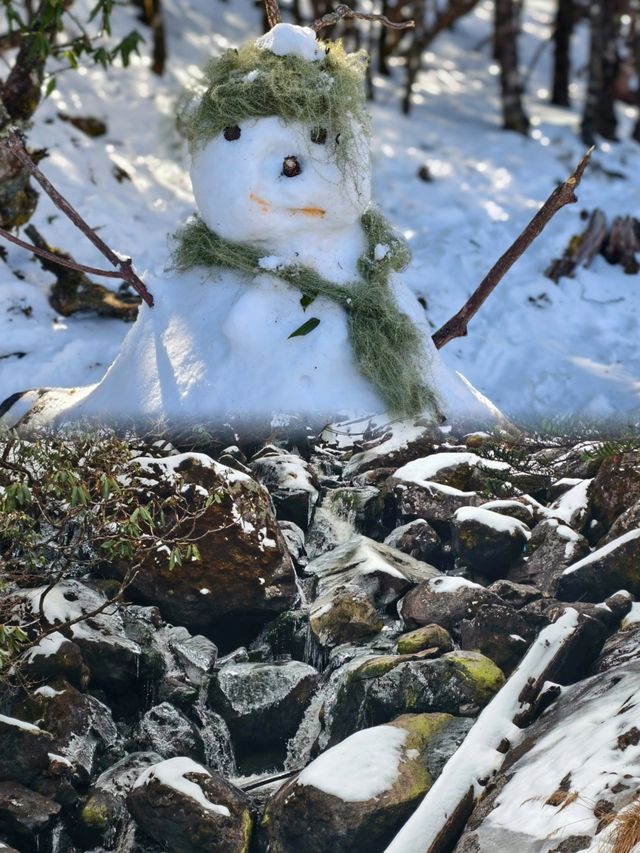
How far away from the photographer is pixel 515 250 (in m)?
2.99

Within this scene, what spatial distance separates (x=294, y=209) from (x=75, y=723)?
1.27m

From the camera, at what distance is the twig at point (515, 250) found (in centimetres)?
292

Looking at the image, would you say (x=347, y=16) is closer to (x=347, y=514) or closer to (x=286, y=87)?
(x=286, y=87)

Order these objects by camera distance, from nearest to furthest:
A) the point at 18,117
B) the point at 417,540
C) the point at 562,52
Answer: the point at 417,540 → the point at 18,117 → the point at 562,52

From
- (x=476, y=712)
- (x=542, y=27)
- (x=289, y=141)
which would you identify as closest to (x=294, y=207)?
(x=289, y=141)

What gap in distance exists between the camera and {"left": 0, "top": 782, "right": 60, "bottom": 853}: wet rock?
2484 mm

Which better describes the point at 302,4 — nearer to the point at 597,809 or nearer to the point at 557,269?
the point at 557,269

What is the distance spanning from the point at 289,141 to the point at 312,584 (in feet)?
3.33

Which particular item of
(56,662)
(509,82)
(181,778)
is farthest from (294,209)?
(509,82)

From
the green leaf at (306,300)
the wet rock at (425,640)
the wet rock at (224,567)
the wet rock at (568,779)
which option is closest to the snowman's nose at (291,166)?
the green leaf at (306,300)

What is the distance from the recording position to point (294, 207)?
280 centimetres

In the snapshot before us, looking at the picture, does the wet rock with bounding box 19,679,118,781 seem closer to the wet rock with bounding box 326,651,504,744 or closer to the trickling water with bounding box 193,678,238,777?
the trickling water with bounding box 193,678,238,777

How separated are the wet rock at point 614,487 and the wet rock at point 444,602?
1.03ft

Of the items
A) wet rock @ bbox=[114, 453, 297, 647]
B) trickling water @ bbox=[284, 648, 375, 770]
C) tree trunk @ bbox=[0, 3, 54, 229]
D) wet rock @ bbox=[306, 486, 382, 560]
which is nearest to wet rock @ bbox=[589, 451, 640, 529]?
wet rock @ bbox=[306, 486, 382, 560]
